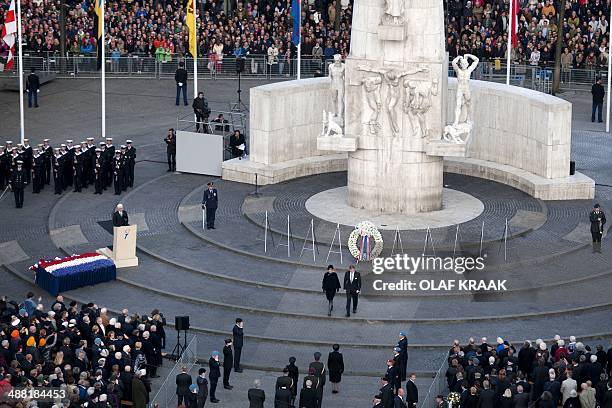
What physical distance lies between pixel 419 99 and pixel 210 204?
23.8 ft

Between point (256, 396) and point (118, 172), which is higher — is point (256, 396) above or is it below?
below

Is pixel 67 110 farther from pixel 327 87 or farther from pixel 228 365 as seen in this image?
pixel 228 365

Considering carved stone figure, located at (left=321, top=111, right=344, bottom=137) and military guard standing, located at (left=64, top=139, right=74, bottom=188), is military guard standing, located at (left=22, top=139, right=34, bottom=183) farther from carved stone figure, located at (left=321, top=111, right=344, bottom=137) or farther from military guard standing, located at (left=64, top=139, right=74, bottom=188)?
carved stone figure, located at (left=321, top=111, right=344, bottom=137)

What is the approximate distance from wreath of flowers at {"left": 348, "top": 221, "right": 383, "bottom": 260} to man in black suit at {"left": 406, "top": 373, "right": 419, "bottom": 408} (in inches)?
379

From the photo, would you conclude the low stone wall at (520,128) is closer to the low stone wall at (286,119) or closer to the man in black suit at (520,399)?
the low stone wall at (286,119)

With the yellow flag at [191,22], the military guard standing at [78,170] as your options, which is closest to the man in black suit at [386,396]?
the military guard standing at [78,170]

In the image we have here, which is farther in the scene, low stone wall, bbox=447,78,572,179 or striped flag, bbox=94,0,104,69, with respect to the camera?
striped flag, bbox=94,0,104,69

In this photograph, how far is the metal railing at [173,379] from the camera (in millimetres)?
40562

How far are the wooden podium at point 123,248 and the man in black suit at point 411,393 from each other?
12753 millimetres

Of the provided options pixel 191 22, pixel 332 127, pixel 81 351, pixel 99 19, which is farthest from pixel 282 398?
pixel 99 19

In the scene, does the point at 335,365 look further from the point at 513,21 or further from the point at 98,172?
the point at 513,21

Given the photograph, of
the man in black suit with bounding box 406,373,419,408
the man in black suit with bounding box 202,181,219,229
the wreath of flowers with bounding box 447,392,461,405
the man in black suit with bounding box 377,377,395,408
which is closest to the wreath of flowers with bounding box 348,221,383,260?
the man in black suit with bounding box 202,181,219,229

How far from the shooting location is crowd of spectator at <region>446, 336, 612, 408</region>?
39031 millimetres

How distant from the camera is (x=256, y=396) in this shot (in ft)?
131
